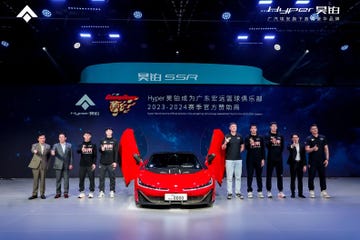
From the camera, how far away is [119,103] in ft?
42.8

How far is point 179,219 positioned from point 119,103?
7.62 m

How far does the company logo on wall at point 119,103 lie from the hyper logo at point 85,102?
61 centimetres

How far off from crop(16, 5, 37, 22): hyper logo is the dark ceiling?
125 millimetres

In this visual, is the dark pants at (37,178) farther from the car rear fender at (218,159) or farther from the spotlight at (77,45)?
the spotlight at (77,45)


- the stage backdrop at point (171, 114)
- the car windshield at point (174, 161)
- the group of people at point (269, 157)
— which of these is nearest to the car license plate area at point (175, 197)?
the car windshield at point (174, 161)

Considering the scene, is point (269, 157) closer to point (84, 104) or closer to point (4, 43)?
point (84, 104)

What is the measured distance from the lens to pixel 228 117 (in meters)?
13.2

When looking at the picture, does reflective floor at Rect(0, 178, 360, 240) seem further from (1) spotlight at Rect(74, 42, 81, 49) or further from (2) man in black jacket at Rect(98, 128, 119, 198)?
(1) spotlight at Rect(74, 42, 81, 49)

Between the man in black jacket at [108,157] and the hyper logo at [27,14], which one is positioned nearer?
the man in black jacket at [108,157]

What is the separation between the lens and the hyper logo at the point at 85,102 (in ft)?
42.6

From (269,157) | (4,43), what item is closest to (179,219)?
(269,157)

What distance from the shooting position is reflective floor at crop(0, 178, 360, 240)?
5.15 m

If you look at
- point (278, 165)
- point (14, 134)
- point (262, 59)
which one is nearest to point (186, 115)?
point (262, 59)

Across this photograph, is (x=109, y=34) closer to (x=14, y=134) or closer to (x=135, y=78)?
(x=135, y=78)
